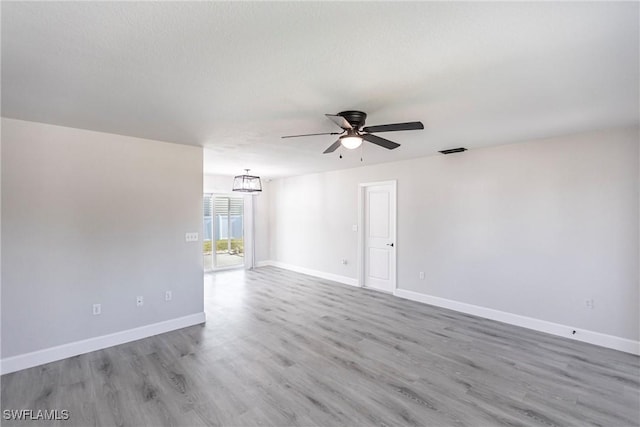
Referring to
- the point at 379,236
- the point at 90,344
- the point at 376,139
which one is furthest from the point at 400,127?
the point at 90,344

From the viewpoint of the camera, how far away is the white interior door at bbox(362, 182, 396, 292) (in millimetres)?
5754

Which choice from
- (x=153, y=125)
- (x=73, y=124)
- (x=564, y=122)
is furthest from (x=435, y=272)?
(x=73, y=124)

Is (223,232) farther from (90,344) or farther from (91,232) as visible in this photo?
(90,344)

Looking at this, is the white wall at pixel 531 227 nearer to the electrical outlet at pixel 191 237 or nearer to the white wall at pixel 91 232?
the electrical outlet at pixel 191 237

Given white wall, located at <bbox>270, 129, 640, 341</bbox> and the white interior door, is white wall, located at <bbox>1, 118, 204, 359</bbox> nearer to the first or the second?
the white interior door

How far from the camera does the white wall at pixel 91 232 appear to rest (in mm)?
3059

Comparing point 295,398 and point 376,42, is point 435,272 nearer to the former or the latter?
point 295,398

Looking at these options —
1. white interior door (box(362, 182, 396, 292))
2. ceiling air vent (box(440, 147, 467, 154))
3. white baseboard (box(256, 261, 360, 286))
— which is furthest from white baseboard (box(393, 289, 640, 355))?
ceiling air vent (box(440, 147, 467, 154))

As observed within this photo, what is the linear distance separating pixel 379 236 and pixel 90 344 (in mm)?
4751

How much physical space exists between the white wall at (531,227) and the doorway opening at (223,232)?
418cm

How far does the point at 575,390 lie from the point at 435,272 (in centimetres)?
246

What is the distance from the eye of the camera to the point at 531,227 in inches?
159

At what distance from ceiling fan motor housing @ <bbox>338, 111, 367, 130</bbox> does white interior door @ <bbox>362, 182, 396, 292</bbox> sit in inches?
119

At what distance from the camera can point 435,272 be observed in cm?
504
